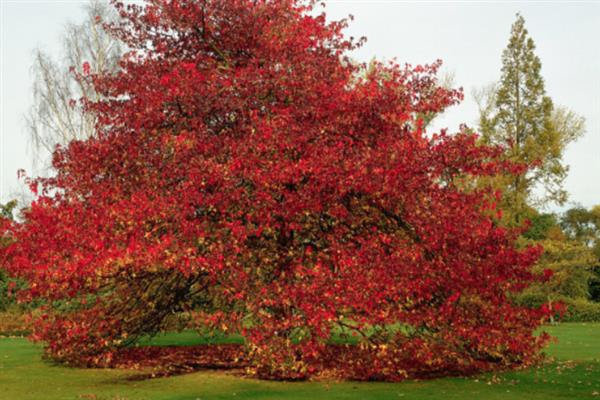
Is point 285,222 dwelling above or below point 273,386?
above

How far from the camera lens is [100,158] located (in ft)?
51.8

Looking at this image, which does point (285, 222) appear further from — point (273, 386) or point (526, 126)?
point (526, 126)

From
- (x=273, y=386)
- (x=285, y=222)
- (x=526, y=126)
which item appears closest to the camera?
(x=273, y=386)

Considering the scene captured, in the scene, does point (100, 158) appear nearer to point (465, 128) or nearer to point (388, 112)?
point (388, 112)

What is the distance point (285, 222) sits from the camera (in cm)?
1456

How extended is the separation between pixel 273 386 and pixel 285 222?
3.30m

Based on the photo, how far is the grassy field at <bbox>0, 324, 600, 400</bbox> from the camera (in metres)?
12.7

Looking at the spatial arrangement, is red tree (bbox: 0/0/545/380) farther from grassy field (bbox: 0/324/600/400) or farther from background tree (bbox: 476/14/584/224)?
background tree (bbox: 476/14/584/224)

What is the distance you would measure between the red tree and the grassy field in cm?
58

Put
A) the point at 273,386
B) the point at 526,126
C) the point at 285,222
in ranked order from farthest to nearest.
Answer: the point at 526,126, the point at 285,222, the point at 273,386

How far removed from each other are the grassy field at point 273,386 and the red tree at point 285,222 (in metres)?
0.58

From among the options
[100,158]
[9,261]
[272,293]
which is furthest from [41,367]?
[272,293]

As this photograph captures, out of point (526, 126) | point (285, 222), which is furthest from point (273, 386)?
point (526, 126)

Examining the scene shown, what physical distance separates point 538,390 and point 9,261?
1130cm
